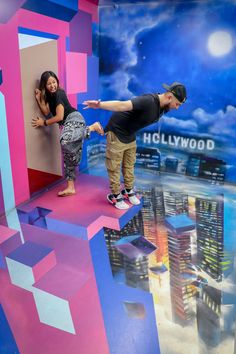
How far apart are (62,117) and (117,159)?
1.94 feet

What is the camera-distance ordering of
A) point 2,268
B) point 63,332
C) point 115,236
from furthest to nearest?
1. point 115,236
2. point 2,268
3. point 63,332

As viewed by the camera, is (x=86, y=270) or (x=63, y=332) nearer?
(x=63, y=332)

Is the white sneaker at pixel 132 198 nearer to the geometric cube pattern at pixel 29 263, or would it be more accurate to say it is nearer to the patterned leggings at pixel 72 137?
the patterned leggings at pixel 72 137

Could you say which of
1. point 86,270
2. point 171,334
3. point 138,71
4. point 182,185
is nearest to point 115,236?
point 86,270

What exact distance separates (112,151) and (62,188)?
A: 2.59 feet

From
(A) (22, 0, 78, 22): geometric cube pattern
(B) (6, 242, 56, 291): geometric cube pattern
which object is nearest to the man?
(B) (6, 242, 56, 291): geometric cube pattern

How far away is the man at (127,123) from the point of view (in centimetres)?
220

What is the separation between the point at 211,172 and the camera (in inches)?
135

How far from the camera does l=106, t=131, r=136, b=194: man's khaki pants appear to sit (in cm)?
256

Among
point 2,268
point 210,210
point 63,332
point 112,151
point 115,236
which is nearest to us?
point 63,332

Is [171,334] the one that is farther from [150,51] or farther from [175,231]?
[150,51]

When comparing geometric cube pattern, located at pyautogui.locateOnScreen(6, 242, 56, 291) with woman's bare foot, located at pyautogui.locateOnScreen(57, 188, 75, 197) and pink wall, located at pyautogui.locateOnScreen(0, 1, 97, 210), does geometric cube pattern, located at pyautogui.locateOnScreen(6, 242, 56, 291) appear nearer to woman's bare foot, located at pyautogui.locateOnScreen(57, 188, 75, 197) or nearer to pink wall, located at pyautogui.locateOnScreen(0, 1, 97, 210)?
pink wall, located at pyautogui.locateOnScreen(0, 1, 97, 210)

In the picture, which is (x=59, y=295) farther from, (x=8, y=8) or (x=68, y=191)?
(x=8, y=8)

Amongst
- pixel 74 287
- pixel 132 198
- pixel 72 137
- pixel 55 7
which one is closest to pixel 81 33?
pixel 55 7
